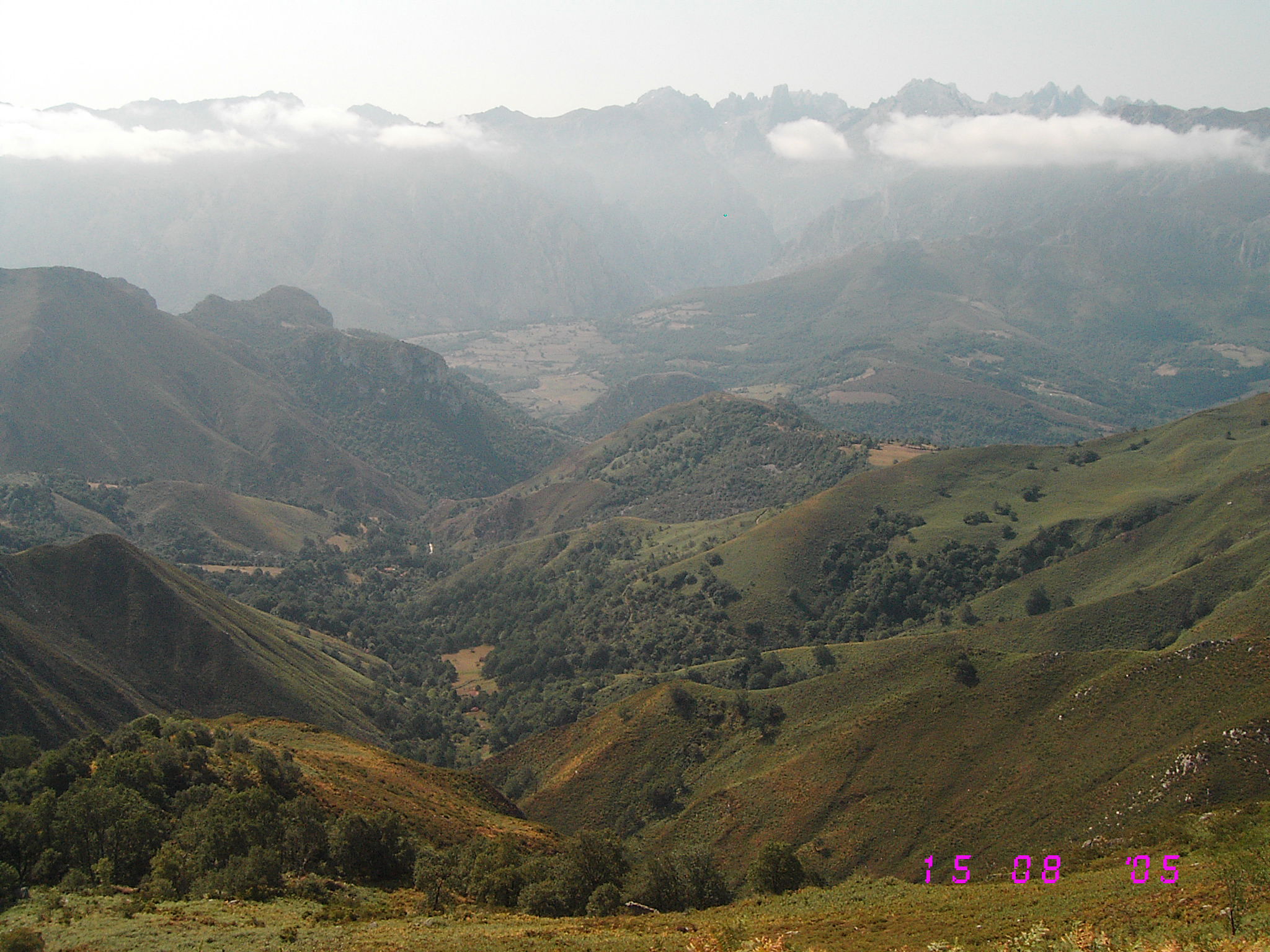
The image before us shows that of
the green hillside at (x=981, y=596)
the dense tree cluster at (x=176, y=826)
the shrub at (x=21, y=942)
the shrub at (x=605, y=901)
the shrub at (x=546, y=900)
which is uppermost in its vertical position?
the shrub at (x=21, y=942)

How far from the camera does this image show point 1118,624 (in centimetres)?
13912

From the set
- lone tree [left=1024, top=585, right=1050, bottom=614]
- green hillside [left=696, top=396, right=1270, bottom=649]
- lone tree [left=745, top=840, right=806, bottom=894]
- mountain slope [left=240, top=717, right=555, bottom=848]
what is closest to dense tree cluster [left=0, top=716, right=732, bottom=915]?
lone tree [left=745, top=840, right=806, bottom=894]

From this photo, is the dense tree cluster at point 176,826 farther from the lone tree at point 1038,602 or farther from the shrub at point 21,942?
the lone tree at point 1038,602

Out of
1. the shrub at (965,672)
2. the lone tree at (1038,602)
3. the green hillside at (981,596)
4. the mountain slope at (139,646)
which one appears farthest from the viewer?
the lone tree at (1038,602)

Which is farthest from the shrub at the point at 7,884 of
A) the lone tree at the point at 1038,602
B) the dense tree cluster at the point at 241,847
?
the lone tree at the point at 1038,602

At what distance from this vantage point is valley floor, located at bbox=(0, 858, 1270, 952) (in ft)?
150

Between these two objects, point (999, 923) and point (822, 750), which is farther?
point (822, 750)

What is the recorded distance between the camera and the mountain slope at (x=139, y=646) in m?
125

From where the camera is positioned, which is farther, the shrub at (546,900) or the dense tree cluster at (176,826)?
the shrub at (546,900)

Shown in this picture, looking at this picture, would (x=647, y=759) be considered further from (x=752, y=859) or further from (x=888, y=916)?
(x=888, y=916)

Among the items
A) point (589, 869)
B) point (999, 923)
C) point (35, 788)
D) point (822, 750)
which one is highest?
point (999, 923)

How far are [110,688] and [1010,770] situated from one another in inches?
4357

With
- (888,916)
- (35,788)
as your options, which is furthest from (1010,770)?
(35,788)

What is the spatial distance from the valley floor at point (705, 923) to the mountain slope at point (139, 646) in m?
73.3
